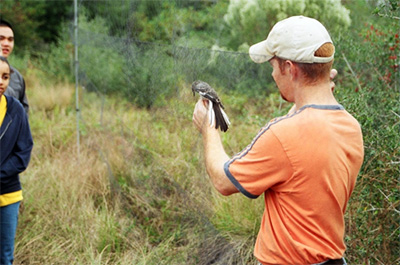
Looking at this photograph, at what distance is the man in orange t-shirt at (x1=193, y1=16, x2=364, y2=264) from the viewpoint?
195 centimetres

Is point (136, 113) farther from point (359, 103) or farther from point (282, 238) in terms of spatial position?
point (282, 238)

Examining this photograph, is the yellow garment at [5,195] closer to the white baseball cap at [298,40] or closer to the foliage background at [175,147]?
the foliage background at [175,147]

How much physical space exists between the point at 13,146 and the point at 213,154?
217 centimetres

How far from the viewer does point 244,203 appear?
4.45 m

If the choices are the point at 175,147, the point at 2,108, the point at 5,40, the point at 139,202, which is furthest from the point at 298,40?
the point at 139,202

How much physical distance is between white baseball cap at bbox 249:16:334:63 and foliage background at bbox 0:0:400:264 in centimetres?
159

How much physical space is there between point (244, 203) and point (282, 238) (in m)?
2.41

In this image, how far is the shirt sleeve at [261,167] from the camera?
76.8 inches

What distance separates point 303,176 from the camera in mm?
→ 1961

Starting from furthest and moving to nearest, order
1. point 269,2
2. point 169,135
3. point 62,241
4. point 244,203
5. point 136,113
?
1. point 269,2
2. point 136,113
3. point 169,135
4. point 62,241
5. point 244,203

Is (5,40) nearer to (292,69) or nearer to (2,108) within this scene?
(2,108)

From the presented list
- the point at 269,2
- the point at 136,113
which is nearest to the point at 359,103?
the point at 136,113

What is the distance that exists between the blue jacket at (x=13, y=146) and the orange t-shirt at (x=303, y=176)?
2.21 meters

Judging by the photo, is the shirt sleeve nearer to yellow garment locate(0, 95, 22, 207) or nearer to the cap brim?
the cap brim
